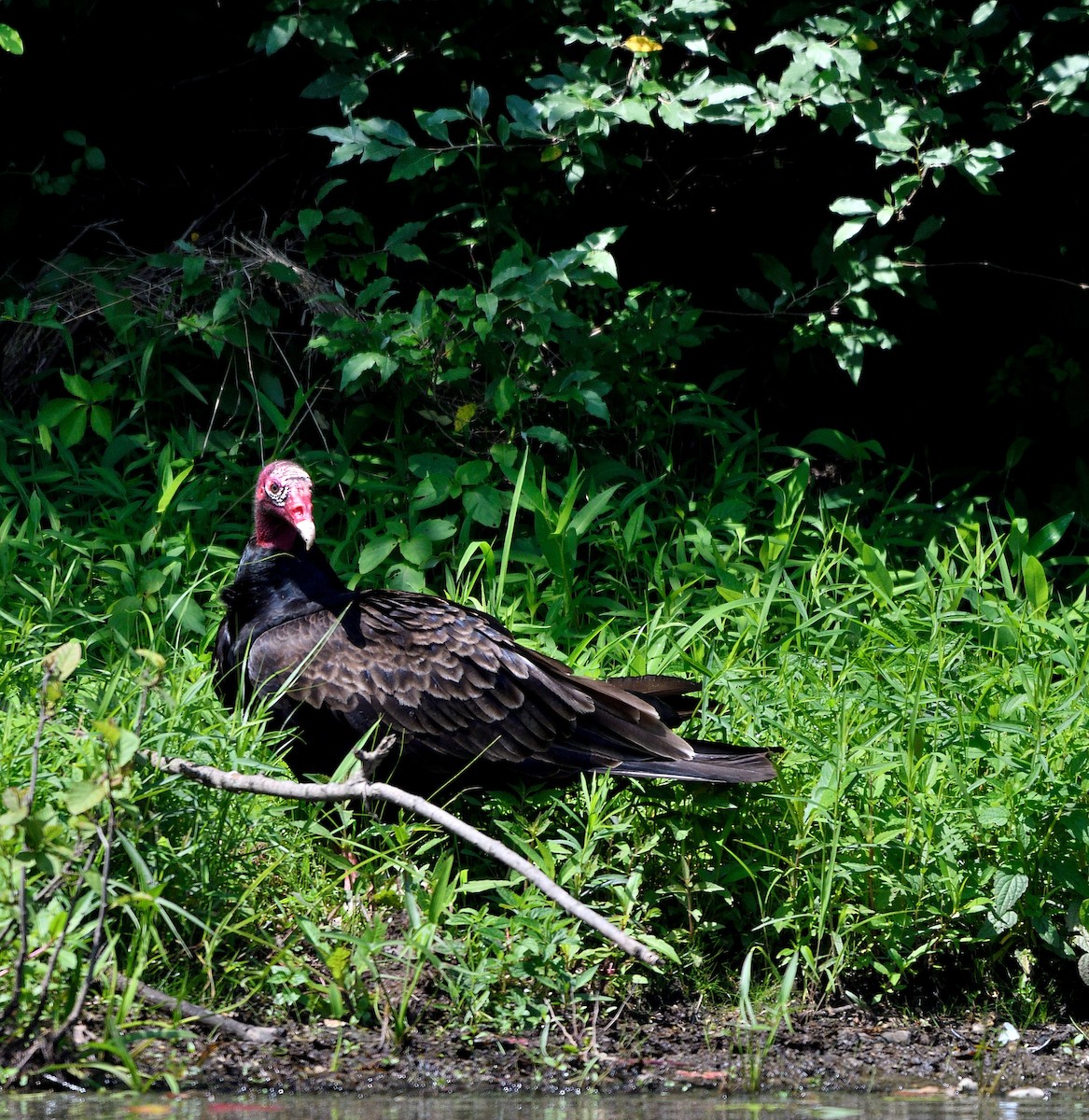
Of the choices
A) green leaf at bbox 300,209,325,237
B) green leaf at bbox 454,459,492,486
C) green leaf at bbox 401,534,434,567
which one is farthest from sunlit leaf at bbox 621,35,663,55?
green leaf at bbox 401,534,434,567

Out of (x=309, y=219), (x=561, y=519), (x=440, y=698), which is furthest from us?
(x=309, y=219)

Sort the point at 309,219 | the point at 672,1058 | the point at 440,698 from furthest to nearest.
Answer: the point at 309,219
the point at 440,698
the point at 672,1058

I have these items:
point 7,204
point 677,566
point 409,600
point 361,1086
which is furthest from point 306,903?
point 7,204

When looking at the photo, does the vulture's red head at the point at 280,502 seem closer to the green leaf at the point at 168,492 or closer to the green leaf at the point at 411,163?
the green leaf at the point at 168,492

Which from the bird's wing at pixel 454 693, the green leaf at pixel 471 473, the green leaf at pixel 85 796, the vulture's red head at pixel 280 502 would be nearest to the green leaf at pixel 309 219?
the green leaf at pixel 471 473

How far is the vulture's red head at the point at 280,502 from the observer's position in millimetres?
3941

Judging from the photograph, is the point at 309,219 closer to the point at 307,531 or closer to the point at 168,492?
the point at 168,492

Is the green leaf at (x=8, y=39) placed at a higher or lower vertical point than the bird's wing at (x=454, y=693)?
higher

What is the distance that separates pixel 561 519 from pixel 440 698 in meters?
1.10

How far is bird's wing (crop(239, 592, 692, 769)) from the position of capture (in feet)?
12.0

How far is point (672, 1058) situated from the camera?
3.12 m

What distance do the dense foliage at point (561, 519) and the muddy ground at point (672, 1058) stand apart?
0.27 ft

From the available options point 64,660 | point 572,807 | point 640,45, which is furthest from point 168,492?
point 640,45

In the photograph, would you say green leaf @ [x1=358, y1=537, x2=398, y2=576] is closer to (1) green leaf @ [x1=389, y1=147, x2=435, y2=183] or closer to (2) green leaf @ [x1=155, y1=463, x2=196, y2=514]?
(2) green leaf @ [x1=155, y1=463, x2=196, y2=514]
